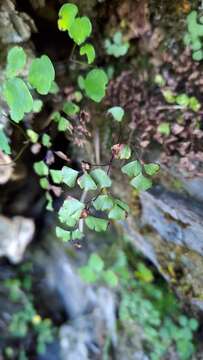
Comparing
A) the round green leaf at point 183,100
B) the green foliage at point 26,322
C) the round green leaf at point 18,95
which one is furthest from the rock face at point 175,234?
the green foliage at point 26,322

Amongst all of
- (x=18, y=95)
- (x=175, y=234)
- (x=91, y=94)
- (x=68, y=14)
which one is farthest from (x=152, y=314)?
(x=68, y=14)

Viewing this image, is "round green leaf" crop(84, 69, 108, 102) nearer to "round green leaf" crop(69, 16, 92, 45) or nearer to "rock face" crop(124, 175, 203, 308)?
"round green leaf" crop(69, 16, 92, 45)

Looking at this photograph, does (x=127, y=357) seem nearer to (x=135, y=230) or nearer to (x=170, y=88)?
(x=135, y=230)

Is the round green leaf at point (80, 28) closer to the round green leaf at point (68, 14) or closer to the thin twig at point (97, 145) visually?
the round green leaf at point (68, 14)

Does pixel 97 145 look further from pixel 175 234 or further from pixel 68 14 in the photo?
pixel 68 14

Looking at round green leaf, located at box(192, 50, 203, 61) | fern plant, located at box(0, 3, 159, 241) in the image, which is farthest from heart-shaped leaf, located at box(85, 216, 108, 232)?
round green leaf, located at box(192, 50, 203, 61)
